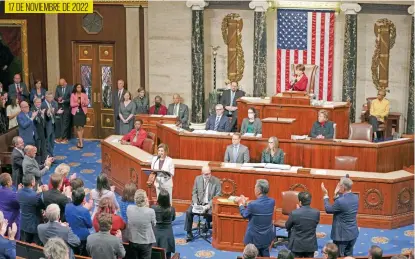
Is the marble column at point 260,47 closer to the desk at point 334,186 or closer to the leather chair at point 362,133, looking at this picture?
the leather chair at point 362,133

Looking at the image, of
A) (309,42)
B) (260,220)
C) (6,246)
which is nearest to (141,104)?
(309,42)

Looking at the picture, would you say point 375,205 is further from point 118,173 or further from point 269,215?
point 118,173

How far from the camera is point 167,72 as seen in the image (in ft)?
60.3

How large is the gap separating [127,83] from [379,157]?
7351 millimetres

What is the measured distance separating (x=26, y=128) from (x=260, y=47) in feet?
18.5

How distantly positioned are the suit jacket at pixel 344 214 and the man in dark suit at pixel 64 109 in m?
9.31

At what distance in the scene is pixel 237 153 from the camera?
13.5 meters

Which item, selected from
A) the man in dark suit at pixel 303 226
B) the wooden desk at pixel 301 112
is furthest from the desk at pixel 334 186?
the wooden desk at pixel 301 112

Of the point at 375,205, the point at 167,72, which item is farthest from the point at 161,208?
the point at 167,72

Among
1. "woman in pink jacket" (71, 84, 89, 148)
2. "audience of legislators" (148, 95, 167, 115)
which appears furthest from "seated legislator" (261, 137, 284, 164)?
"woman in pink jacket" (71, 84, 89, 148)

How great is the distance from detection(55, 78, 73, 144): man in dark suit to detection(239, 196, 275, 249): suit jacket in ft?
29.2

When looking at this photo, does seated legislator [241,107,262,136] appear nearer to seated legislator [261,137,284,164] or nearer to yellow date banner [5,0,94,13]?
seated legislator [261,137,284,164]

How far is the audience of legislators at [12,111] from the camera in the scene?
17.5 meters

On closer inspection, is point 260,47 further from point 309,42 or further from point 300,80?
point 300,80
